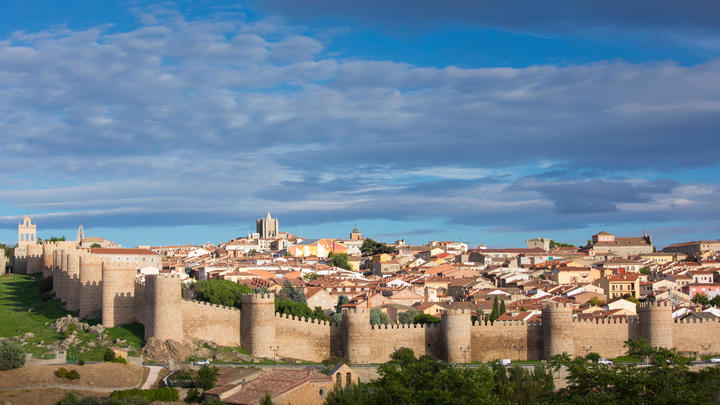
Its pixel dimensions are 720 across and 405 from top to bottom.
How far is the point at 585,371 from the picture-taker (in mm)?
30312

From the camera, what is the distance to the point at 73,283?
49.2 metres

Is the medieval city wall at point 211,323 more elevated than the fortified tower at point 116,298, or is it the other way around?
the fortified tower at point 116,298

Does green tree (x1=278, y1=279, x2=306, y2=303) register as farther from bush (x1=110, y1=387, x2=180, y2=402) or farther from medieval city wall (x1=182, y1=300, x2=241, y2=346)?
bush (x1=110, y1=387, x2=180, y2=402)

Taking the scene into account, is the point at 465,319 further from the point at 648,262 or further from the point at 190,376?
the point at 648,262

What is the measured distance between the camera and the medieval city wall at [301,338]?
45.0m

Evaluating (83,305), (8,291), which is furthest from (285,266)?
(83,305)

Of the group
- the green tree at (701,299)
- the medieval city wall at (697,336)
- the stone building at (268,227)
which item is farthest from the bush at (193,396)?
the stone building at (268,227)

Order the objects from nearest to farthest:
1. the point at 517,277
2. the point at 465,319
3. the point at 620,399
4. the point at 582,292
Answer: the point at 620,399 → the point at 465,319 → the point at 582,292 → the point at 517,277

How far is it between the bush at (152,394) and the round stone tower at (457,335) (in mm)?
14568

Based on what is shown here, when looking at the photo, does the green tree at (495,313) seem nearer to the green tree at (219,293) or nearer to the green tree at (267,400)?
the green tree at (219,293)

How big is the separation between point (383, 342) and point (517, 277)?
44.4 meters

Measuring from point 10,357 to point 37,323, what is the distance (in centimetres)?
921

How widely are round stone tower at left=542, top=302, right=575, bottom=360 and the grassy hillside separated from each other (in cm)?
1950

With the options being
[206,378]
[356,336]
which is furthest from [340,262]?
[206,378]
